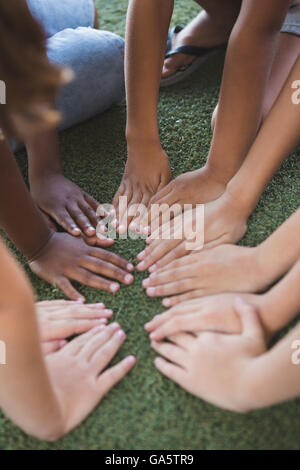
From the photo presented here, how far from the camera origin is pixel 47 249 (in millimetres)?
908

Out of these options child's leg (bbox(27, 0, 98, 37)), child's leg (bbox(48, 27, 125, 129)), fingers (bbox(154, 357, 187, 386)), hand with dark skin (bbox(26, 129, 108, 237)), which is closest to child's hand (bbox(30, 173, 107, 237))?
hand with dark skin (bbox(26, 129, 108, 237))

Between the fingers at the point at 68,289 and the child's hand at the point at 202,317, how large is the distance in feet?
0.45

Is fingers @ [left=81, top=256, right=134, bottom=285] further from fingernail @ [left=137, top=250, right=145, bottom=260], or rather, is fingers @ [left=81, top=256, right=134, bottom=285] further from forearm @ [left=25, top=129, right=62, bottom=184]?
forearm @ [left=25, top=129, right=62, bottom=184]

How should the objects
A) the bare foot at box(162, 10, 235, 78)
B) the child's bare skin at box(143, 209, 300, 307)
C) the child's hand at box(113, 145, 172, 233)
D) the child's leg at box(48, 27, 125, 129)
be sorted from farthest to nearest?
1. the bare foot at box(162, 10, 235, 78)
2. the child's leg at box(48, 27, 125, 129)
3. the child's hand at box(113, 145, 172, 233)
4. the child's bare skin at box(143, 209, 300, 307)

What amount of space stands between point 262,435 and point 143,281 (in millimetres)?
319

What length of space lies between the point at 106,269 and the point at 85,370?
0.21 meters

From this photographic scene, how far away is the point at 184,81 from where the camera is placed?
1.30 meters

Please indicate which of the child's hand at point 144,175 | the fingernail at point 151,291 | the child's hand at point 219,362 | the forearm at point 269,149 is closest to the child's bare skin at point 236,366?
the child's hand at point 219,362

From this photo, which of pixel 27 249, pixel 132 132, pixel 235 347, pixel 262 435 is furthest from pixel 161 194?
pixel 262 435

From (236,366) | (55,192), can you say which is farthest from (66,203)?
(236,366)

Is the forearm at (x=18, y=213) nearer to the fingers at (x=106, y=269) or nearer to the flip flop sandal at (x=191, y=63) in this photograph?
the fingers at (x=106, y=269)

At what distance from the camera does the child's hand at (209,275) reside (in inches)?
32.0

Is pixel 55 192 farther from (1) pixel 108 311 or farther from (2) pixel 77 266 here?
(1) pixel 108 311

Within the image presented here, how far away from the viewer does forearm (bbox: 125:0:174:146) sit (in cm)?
98
